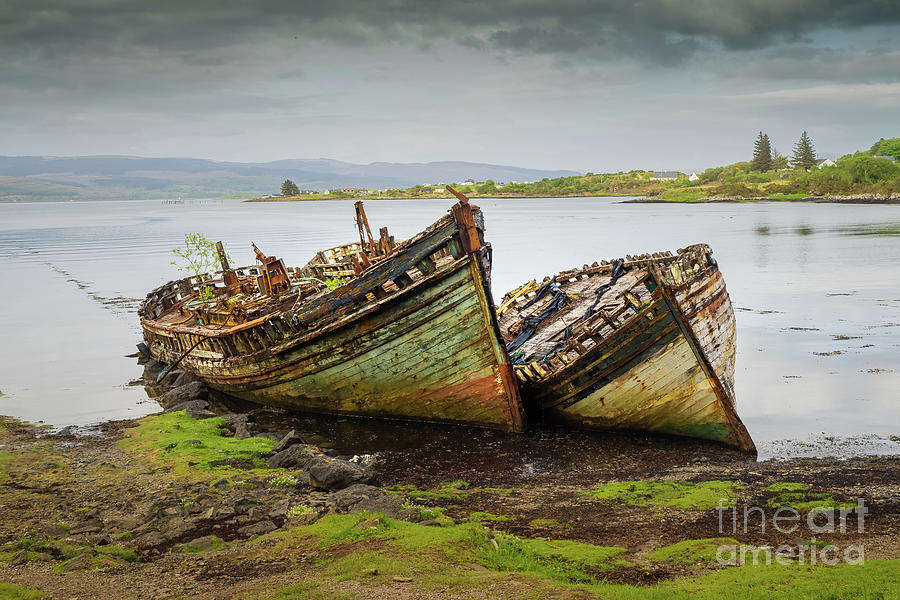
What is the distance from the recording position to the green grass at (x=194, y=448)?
12383 millimetres

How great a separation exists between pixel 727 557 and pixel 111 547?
23.9ft

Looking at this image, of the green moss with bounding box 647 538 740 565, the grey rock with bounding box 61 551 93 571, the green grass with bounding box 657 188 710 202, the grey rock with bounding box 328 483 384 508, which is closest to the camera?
the green moss with bounding box 647 538 740 565

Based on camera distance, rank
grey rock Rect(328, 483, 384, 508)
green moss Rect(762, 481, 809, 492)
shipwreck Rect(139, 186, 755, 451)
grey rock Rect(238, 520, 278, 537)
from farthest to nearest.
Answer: shipwreck Rect(139, 186, 755, 451), green moss Rect(762, 481, 809, 492), grey rock Rect(328, 483, 384, 508), grey rock Rect(238, 520, 278, 537)

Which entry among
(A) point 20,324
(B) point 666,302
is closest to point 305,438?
(B) point 666,302

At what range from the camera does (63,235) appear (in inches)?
3824

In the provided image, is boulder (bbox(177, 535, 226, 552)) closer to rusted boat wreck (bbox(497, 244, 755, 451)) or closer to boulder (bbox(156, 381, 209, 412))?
rusted boat wreck (bbox(497, 244, 755, 451))

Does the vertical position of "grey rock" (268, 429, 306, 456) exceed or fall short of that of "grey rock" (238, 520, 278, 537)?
it falls short

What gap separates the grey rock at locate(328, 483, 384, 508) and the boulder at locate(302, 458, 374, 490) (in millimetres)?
253

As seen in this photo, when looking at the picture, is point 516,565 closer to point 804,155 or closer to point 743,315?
point 743,315

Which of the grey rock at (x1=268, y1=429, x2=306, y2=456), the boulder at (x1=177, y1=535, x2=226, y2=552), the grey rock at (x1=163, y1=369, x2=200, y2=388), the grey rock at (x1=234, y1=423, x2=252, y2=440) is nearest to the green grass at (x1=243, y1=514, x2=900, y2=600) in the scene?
the boulder at (x1=177, y1=535, x2=226, y2=552)

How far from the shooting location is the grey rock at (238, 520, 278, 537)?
9.05 metres

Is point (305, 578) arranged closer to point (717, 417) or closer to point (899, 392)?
point (717, 417)

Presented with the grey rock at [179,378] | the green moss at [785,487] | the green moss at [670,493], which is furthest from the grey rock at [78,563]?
the grey rock at [179,378]

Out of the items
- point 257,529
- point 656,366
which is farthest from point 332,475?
point 656,366
